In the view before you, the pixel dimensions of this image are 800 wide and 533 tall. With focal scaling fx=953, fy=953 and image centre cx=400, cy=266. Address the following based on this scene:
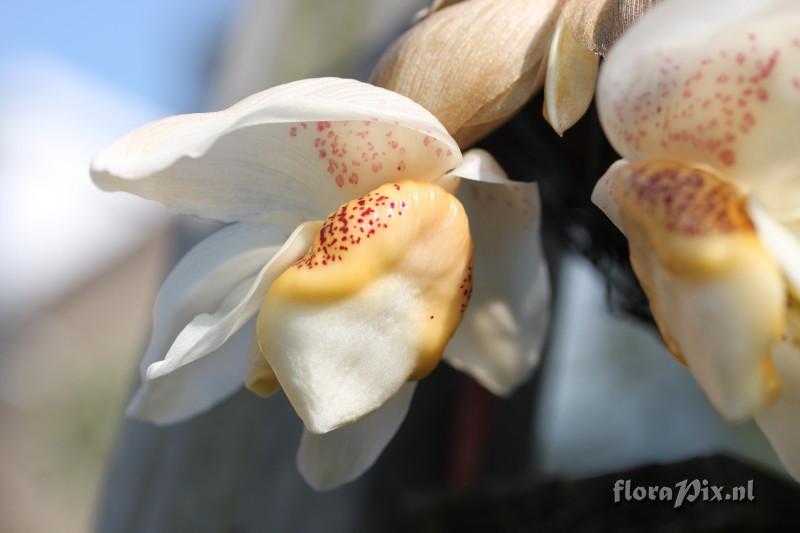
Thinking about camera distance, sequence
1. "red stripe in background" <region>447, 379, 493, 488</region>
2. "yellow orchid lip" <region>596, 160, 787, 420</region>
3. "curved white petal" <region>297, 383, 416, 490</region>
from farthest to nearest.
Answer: "red stripe in background" <region>447, 379, 493, 488</region>, "curved white petal" <region>297, 383, 416, 490</region>, "yellow orchid lip" <region>596, 160, 787, 420</region>

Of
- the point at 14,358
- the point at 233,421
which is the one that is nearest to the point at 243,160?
the point at 233,421

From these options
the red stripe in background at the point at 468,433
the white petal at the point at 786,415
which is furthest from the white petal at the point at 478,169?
the red stripe in background at the point at 468,433

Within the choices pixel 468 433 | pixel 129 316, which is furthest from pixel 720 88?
pixel 129 316

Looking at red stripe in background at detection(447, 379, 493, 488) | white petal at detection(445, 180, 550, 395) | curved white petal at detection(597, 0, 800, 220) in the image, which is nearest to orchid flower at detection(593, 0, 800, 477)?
curved white petal at detection(597, 0, 800, 220)

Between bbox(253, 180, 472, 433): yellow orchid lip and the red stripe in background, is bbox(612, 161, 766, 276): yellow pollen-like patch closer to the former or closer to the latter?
bbox(253, 180, 472, 433): yellow orchid lip

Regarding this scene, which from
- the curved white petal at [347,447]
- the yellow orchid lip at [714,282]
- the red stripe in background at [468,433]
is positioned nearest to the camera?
the yellow orchid lip at [714,282]

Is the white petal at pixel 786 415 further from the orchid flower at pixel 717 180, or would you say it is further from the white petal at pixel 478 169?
the white petal at pixel 478 169

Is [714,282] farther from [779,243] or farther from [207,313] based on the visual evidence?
[207,313]
